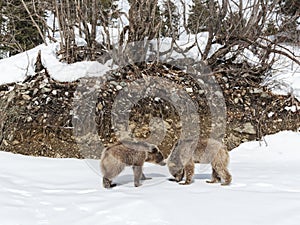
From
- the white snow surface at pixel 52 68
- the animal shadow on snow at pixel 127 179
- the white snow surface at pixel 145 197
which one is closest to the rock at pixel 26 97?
the white snow surface at pixel 52 68

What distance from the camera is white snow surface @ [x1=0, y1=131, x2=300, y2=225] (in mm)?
2971

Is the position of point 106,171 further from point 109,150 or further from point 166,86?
point 166,86

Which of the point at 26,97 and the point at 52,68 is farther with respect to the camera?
the point at 52,68

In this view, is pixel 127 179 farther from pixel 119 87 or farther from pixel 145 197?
pixel 119 87

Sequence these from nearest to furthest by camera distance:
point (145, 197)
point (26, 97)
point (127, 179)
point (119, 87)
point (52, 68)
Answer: point (145, 197) < point (127, 179) < point (26, 97) < point (119, 87) < point (52, 68)

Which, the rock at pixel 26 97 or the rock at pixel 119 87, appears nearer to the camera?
the rock at pixel 26 97

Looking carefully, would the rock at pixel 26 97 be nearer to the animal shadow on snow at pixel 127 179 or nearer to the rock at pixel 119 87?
the rock at pixel 119 87

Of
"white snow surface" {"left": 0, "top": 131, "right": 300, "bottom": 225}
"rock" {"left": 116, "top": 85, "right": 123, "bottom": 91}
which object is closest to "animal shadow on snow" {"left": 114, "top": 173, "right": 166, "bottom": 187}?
"white snow surface" {"left": 0, "top": 131, "right": 300, "bottom": 225}

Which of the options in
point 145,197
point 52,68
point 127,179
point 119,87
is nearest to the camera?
point 145,197

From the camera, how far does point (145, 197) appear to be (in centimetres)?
345

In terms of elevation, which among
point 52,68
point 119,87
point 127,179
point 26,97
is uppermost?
point 52,68

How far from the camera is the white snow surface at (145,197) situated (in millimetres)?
2971

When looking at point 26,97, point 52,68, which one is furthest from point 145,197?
point 52,68

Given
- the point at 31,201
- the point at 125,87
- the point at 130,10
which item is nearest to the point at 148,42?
the point at 130,10
